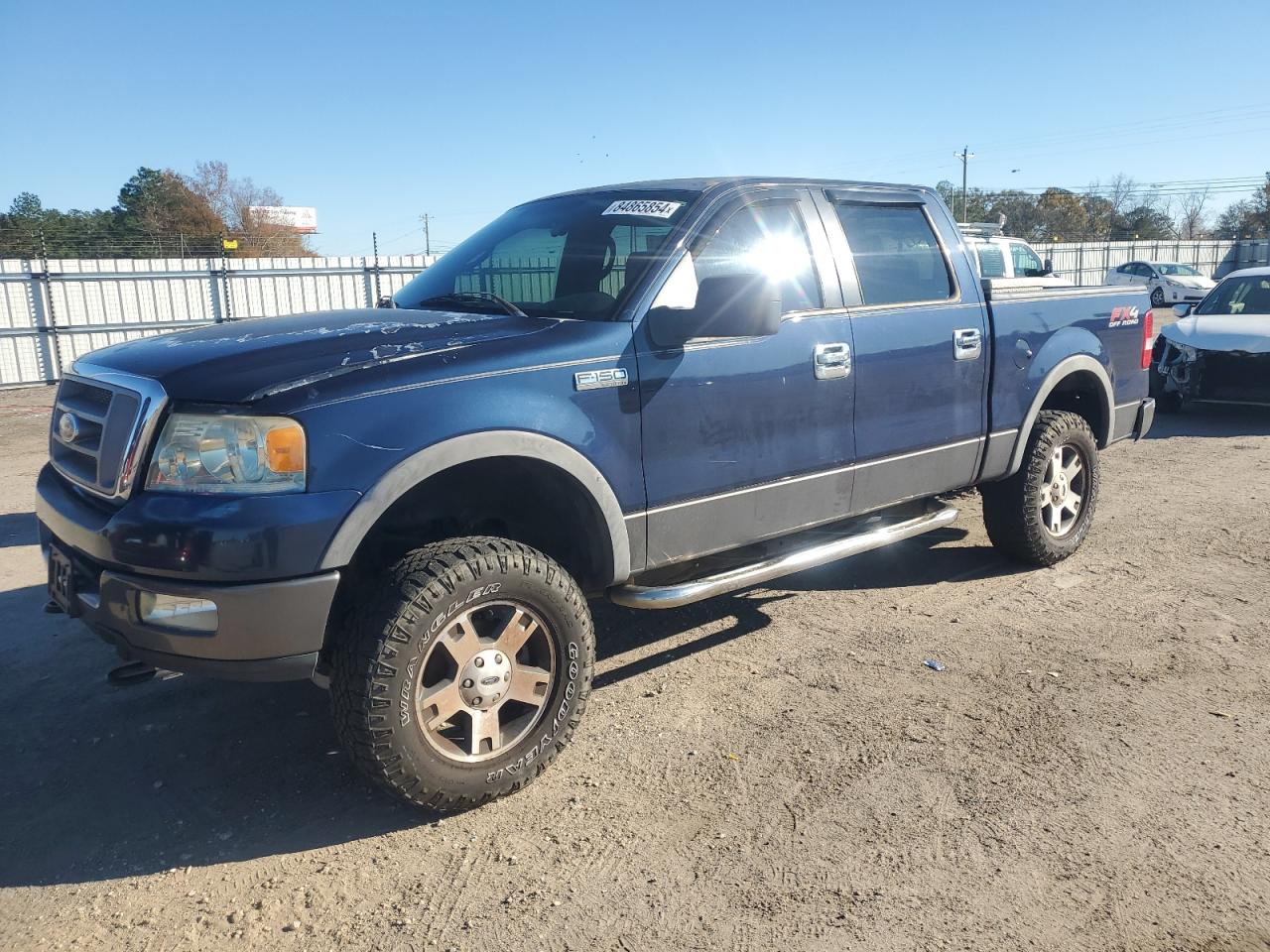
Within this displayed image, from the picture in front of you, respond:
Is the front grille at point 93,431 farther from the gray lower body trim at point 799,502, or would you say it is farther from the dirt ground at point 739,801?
the gray lower body trim at point 799,502

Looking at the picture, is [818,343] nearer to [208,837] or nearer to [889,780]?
[889,780]

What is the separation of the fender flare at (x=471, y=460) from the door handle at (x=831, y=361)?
3.79 feet

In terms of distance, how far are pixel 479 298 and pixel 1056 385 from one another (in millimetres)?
3253

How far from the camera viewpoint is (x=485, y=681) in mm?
3236

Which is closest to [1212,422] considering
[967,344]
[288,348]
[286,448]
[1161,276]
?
[967,344]

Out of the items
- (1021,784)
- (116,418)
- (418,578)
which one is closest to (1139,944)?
(1021,784)

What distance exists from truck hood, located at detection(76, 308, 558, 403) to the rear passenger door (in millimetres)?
1583

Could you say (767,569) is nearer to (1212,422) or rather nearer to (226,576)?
(226,576)

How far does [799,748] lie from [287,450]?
6.77ft

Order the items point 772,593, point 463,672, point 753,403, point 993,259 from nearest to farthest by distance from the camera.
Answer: point 463,672 < point 753,403 < point 772,593 < point 993,259

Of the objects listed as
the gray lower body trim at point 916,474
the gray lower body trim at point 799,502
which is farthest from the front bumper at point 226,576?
the gray lower body trim at point 916,474

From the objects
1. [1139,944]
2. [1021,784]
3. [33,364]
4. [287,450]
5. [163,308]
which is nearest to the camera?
[1139,944]

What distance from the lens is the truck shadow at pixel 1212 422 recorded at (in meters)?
10.1

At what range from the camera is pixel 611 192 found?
444 centimetres
